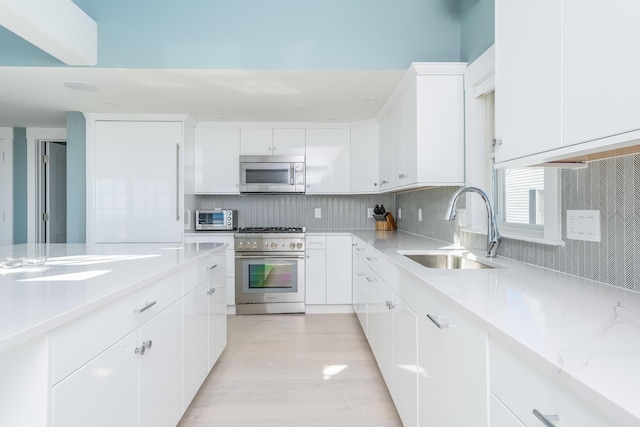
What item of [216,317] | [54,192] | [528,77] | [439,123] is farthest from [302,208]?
[528,77]

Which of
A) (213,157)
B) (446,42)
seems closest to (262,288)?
(213,157)

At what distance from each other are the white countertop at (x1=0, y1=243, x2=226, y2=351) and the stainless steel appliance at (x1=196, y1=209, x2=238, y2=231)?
6.07 ft

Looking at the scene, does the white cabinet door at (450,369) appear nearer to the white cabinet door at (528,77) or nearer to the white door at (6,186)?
the white cabinet door at (528,77)

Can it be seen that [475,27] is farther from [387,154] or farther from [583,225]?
[583,225]

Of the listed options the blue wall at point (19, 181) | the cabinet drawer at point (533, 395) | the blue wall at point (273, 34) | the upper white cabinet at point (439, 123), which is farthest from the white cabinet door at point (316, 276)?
the blue wall at point (19, 181)

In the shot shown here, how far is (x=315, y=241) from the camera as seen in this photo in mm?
3863

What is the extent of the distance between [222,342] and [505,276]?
76.9 inches

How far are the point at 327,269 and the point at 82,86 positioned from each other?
2.70 metres

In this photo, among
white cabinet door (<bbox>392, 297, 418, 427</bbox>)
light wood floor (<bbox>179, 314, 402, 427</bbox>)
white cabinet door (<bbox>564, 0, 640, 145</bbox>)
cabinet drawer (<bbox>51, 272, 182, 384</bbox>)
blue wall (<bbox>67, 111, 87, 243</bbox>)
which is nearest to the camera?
white cabinet door (<bbox>564, 0, 640, 145</bbox>)

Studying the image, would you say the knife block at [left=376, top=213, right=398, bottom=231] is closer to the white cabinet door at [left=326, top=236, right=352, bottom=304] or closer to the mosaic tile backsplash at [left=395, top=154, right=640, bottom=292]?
the white cabinet door at [left=326, top=236, right=352, bottom=304]

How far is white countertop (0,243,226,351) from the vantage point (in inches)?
33.4

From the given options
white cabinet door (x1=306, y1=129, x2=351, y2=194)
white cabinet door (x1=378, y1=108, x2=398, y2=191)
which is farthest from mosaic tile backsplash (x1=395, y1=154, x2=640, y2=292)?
white cabinet door (x1=306, y1=129, x2=351, y2=194)

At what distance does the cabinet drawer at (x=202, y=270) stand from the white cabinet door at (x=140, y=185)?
57.3 inches

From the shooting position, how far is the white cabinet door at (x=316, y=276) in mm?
3861
